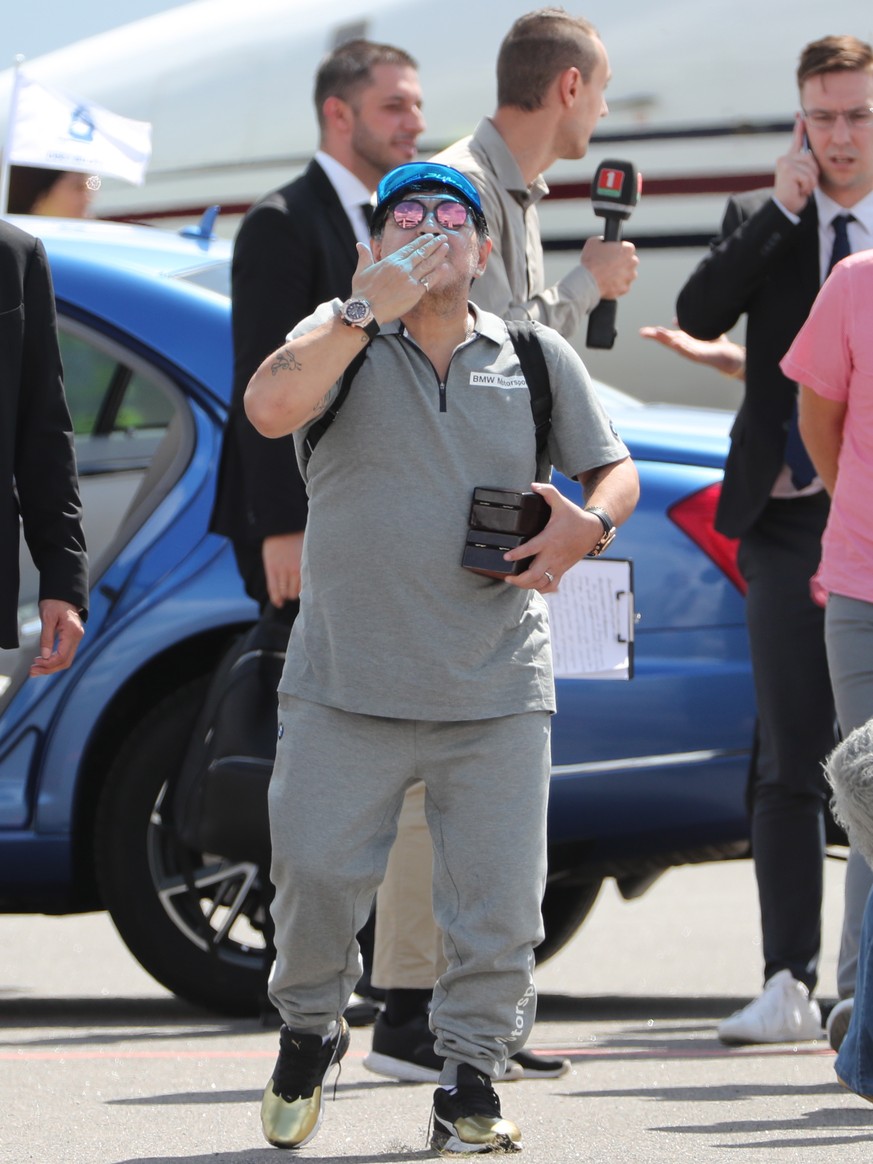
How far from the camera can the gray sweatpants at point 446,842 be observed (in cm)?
372

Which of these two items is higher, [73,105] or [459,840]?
[73,105]

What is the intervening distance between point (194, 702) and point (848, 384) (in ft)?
5.78

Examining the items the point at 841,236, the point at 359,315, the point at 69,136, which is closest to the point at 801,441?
the point at 841,236

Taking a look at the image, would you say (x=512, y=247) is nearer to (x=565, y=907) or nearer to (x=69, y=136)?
(x=565, y=907)

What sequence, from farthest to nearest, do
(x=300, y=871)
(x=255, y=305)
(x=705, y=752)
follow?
(x=705, y=752) → (x=255, y=305) → (x=300, y=871)

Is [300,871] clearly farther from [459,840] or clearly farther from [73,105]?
[73,105]

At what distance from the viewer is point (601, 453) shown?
3.87 m

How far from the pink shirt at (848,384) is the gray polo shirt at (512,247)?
0.50 meters

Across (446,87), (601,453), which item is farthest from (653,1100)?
(446,87)

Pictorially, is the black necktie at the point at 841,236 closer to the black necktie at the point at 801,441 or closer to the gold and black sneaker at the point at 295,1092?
the black necktie at the point at 801,441

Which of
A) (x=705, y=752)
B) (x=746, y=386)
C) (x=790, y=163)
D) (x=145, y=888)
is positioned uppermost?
(x=790, y=163)

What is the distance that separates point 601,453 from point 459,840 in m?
0.68

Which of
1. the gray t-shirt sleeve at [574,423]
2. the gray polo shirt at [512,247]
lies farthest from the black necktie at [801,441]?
the gray t-shirt sleeve at [574,423]

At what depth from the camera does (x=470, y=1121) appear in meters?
3.69
